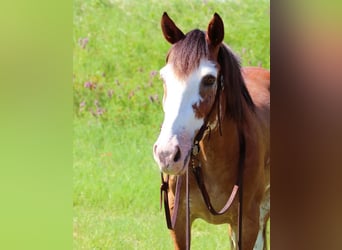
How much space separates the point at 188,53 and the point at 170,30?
21cm

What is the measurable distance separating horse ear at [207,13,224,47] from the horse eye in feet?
0.57

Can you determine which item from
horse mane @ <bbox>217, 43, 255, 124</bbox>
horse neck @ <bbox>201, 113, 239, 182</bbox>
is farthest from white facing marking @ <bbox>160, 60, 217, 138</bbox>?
horse neck @ <bbox>201, 113, 239, 182</bbox>

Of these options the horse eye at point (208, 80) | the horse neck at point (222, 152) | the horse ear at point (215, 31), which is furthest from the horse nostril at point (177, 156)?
the horse ear at point (215, 31)

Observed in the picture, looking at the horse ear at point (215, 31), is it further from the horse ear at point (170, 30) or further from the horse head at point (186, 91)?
the horse ear at point (170, 30)

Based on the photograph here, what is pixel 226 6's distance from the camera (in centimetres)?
332

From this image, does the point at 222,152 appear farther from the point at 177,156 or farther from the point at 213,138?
the point at 177,156

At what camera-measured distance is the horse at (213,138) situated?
306cm
